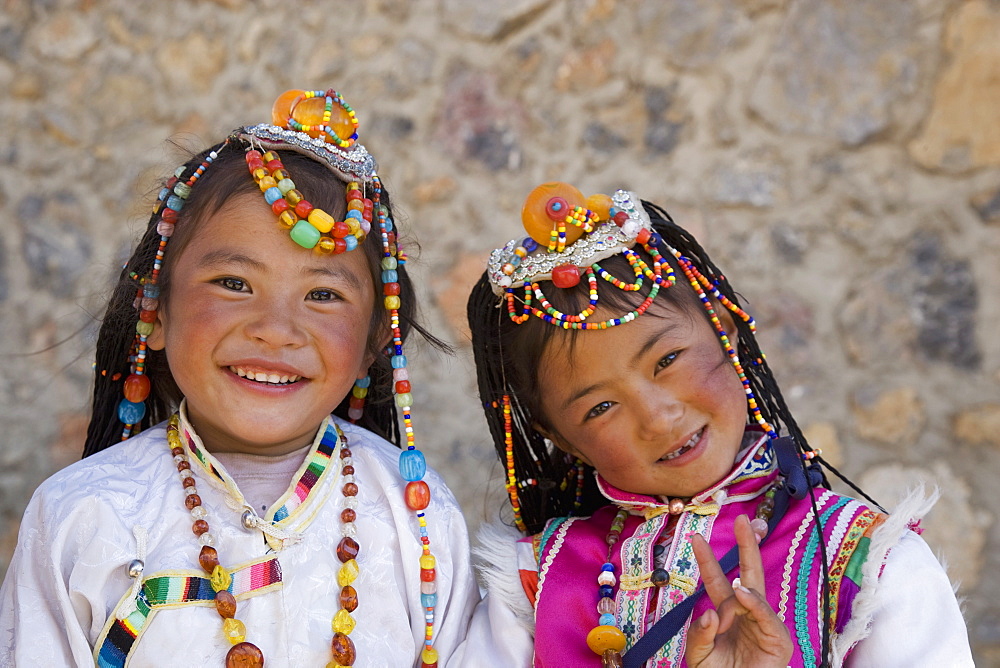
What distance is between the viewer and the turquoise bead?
173 cm

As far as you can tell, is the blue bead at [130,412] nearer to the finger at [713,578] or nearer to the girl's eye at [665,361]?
the girl's eye at [665,361]

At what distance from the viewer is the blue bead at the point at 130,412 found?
6.51 ft

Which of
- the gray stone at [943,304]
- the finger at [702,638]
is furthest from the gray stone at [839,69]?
the finger at [702,638]

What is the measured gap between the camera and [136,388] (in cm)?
196

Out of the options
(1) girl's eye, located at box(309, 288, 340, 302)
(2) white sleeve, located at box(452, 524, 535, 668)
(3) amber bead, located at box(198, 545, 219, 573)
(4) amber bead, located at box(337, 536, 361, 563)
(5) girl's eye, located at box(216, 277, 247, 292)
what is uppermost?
(5) girl's eye, located at box(216, 277, 247, 292)

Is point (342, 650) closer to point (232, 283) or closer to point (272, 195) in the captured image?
point (232, 283)

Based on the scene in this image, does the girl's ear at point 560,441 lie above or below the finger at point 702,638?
above

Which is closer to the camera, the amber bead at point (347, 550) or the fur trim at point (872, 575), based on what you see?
the fur trim at point (872, 575)

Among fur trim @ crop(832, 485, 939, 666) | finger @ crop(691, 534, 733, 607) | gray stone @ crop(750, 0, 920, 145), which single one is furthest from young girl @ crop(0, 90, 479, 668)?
gray stone @ crop(750, 0, 920, 145)

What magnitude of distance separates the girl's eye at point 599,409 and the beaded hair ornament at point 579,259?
0.47 ft

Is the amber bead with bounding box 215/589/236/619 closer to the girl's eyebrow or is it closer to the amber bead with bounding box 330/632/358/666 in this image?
the amber bead with bounding box 330/632/358/666

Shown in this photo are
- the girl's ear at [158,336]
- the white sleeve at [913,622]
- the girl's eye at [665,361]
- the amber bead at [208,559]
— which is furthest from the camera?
the girl's ear at [158,336]

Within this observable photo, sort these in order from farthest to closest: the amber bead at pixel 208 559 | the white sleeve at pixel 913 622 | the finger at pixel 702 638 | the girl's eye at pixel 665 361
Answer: the girl's eye at pixel 665 361 < the amber bead at pixel 208 559 < the white sleeve at pixel 913 622 < the finger at pixel 702 638

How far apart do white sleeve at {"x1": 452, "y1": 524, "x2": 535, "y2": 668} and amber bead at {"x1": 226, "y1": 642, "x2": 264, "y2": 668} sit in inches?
14.9
